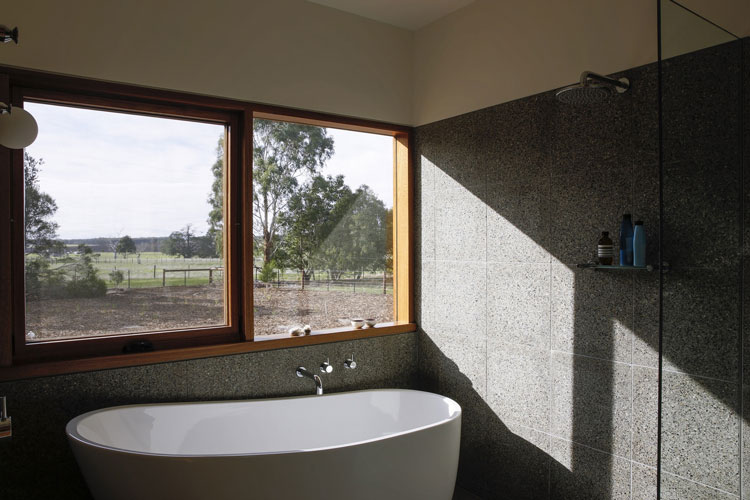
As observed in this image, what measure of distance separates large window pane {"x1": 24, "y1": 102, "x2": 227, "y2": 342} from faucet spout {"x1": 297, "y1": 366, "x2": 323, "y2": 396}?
0.53 meters

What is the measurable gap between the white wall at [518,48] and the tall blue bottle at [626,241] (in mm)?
722

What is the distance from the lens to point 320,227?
3.46m

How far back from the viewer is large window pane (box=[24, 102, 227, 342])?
2584 millimetres

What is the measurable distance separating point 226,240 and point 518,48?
1.97 metres

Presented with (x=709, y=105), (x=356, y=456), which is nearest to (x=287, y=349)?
(x=356, y=456)

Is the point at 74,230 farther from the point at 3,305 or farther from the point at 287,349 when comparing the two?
the point at 287,349

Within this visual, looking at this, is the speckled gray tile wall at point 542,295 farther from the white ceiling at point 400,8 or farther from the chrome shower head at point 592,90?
the white ceiling at point 400,8

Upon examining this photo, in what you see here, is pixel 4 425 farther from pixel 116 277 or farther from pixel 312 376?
pixel 312 376

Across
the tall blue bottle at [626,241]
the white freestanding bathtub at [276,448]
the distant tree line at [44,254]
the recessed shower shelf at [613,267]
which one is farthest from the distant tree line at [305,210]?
the tall blue bottle at [626,241]

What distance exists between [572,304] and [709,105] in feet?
4.72

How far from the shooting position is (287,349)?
3.14 metres

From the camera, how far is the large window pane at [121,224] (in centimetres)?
258

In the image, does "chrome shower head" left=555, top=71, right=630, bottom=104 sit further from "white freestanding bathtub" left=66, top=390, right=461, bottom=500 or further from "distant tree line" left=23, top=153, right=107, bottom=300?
"distant tree line" left=23, top=153, right=107, bottom=300

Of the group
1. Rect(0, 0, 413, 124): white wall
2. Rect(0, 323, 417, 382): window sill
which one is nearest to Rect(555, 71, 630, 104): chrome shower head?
Rect(0, 0, 413, 124): white wall
